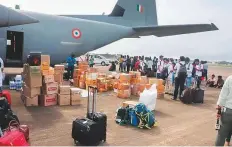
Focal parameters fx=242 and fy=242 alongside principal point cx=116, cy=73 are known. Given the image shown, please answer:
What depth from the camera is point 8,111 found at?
217 inches

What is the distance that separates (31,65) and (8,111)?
291 centimetres

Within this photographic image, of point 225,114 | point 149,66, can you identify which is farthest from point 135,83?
point 149,66

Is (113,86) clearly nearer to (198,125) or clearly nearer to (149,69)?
(198,125)

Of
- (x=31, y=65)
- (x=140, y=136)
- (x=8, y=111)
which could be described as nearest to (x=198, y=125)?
(x=140, y=136)

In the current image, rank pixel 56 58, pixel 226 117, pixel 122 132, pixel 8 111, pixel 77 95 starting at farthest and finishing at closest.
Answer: pixel 56 58, pixel 77 95, pixel 122 132, pixel 8 111, pixel 226 117

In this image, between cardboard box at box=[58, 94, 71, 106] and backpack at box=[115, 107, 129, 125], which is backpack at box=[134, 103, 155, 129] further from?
cardboard box at box=[58, 94, 71, 106]

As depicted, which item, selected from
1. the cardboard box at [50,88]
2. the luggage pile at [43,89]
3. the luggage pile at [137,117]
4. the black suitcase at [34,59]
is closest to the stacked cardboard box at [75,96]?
the luggage pile at [43,89]

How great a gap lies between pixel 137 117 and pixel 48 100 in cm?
350

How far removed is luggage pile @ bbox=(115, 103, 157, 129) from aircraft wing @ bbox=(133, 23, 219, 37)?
9.27 metres

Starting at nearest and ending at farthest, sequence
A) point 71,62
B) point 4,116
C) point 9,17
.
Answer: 1. point 4,116
2. point 9,17
3. point 71,62

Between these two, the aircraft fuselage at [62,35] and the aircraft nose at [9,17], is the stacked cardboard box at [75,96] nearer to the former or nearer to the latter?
the aircraft nose at [9,17]

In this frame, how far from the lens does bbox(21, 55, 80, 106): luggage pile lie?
8.11m

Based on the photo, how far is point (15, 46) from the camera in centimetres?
1259

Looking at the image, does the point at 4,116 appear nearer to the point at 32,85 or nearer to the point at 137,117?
the point at 32,85
